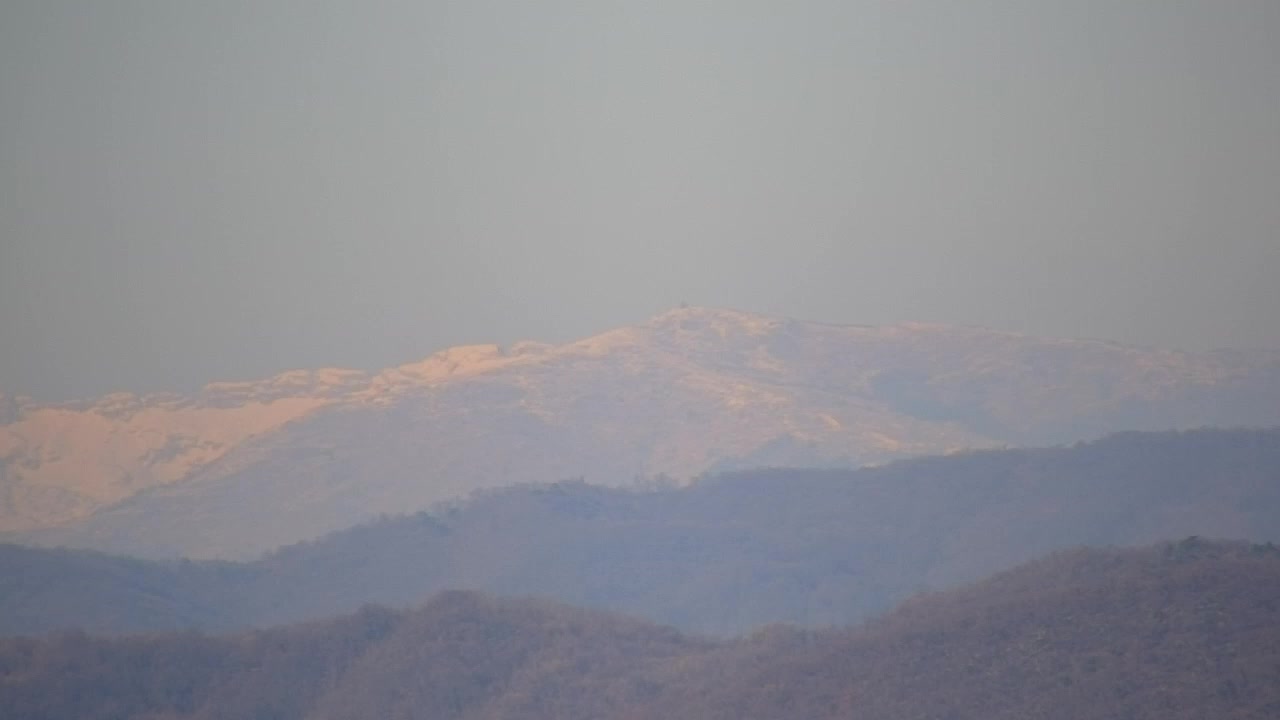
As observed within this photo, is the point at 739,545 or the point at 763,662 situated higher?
the point at 763,662

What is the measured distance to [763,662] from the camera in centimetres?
5069

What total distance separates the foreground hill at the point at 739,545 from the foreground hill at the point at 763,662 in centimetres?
2979

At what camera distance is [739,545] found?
101 meters

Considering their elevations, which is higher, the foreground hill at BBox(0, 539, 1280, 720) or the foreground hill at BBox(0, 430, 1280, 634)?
the foreground hill at BBox(0, 539, 1280, 720)

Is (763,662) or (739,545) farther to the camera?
(739,545)

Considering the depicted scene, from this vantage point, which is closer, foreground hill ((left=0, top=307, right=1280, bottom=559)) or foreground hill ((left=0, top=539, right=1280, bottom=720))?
foreground hill ((left=0, top=539, right=1280, bottom=720))

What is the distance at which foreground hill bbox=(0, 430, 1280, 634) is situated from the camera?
9044cm

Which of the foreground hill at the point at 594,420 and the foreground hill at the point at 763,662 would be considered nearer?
the foreground hill at the point at 763,662

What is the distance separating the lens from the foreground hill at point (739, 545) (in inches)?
3561

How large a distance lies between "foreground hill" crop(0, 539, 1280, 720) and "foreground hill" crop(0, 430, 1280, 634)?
29787mm

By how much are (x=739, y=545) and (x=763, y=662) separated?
5068 centimetres

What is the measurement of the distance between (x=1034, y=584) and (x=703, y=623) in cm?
3977

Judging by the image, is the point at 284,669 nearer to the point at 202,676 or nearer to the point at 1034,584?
the point at 202,676

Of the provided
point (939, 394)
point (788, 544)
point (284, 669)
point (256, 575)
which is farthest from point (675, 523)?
point (939, 394)
